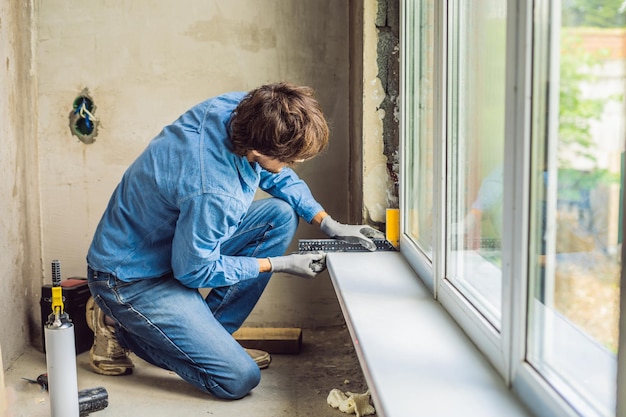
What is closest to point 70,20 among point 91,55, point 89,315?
point 91,55

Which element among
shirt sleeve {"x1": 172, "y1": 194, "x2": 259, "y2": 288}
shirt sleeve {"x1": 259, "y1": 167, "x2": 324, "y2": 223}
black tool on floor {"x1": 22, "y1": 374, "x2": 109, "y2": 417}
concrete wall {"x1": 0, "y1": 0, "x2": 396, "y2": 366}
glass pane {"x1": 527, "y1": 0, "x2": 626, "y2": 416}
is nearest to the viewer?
glass pane {"x1": 527, "y1": 0, "x2": 626, "y2": 416}

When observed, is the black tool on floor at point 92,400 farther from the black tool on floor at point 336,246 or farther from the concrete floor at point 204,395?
the black tool on floor at point 336,246

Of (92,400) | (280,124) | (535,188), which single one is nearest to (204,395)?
(92,400)

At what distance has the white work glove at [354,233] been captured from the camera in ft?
9.50

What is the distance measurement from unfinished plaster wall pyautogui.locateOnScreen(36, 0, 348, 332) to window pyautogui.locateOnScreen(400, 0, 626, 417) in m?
1.39

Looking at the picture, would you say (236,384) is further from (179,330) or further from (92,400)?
(92,400)

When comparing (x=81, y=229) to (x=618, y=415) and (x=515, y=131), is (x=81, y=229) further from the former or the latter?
(x=618, y=415)

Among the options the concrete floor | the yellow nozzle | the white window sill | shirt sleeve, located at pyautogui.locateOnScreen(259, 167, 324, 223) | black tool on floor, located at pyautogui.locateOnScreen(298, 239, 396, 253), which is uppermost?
shirt sleeve, located at pyautogui.locateOnScreen(259, 167, 324, 223)

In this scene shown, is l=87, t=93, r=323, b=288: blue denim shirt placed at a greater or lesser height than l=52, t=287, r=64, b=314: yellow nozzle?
greater

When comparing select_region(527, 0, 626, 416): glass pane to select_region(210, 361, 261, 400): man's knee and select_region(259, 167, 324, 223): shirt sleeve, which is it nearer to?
select_region(210, 361, 261, 400): man's knee

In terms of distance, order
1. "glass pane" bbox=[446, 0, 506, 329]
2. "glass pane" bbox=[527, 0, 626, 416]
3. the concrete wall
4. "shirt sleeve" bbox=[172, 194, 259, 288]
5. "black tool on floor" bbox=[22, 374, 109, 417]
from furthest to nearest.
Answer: the concrete wall < "black tool on floor" bbox=[22, 374, 109, 417] < "shirt sleeve" bbox=[172, 194, 259, 288] < "glass pane" bbox=[446, 0, 506, 329] < "glass pane" bbox=[527, 0, 626, 416]

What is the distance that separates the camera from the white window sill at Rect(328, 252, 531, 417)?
4.65 feet

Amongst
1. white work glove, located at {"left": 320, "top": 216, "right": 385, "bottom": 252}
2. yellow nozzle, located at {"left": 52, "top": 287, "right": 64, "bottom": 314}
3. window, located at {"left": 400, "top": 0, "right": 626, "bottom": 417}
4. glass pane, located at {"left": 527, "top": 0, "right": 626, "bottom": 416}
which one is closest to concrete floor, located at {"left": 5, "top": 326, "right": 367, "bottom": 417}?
yellow nozzle, located at {"left": 52, "top": 287, "right": 64, "bottom": 314}

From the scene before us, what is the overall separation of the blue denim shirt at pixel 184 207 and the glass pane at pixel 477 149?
29.4 inches
